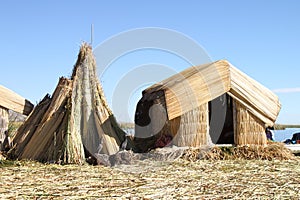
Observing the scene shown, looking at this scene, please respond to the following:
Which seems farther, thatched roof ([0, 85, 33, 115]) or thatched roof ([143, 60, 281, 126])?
thatched roof ([0, 85, 33, 115])

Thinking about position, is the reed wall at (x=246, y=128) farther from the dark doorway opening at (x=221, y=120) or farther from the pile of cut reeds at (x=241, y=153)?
the dark doorway opening at (x=221, y=120)

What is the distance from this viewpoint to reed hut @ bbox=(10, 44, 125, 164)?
8633 millimetres

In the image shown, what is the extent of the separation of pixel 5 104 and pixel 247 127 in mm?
5130

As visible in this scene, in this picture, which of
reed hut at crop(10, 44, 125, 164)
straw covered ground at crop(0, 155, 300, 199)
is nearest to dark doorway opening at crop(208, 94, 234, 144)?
straw covered ground at crop(0, 155, 300, 199)

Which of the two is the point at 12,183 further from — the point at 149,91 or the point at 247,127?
the point at 247,127

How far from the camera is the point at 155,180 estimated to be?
673cm

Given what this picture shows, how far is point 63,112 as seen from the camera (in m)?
8.98

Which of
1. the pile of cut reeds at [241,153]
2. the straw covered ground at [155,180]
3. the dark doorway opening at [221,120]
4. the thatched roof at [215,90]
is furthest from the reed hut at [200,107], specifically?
the straw covered ground at [155,180]

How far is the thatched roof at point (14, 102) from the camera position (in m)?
9.66

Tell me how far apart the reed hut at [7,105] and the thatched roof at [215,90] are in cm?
269

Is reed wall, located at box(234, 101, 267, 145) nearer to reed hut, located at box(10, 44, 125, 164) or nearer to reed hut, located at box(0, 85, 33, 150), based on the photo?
reed hut, located at box(10, 44, 125, 164)

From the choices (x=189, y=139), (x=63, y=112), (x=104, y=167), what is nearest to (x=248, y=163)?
(x=189, y=139)

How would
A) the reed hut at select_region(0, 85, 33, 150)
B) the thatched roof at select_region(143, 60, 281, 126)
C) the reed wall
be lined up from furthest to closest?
the reed wall → the reed hut at select_region(0, 85, 33, 150) → the thatched roof at select_region(143, 60, 281, 126)

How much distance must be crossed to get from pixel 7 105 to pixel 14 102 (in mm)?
186
